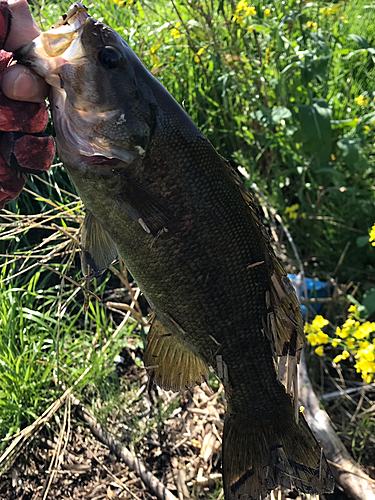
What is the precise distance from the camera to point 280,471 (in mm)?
1458

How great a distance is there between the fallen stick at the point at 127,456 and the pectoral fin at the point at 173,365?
888 millimetres

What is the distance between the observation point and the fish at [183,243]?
3.92 ft

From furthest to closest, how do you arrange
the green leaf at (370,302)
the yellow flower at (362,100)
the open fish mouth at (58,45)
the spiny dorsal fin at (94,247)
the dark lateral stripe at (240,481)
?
1. the yellow flower at (362,100)
2. the green leaf at (370,302)
3. the dark lateral stripe at (240,481)
4. the spiny dorsal fin at (94,247)
5. the open fish mouth at (58,45)

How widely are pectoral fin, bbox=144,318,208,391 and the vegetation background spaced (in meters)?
0.69

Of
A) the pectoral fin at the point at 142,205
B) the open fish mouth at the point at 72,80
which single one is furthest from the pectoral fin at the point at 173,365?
the open fish mouth at the point at 72,80

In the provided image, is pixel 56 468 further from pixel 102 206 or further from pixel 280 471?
pixel 102 206

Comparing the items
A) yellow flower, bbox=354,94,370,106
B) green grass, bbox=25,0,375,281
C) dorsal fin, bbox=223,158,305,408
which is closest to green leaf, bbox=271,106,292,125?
green grass, bbox=25,0,375,281

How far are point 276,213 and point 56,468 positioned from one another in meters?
2.07

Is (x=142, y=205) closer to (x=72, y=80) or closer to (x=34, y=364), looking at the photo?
(x=72, y=80)

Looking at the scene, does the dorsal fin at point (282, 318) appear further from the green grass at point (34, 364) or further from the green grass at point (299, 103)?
the green grass at point (299, 103)

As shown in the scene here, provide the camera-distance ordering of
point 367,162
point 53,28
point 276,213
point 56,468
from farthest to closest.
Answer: point 276,213 → point 367,162 → point 56,468 → point 53,28

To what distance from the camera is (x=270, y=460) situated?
4.86 ft

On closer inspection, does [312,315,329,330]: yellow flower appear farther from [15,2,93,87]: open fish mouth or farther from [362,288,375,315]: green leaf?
[15,2,93,87]: open fish mouth

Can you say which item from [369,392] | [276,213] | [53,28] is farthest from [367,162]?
[53,28]
